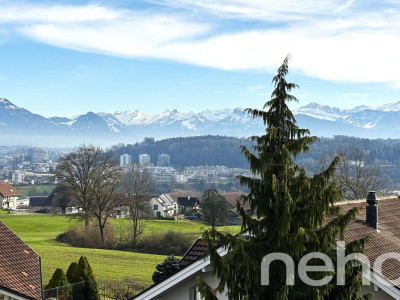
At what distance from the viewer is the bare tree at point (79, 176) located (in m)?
48.5

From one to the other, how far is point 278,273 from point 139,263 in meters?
30.7

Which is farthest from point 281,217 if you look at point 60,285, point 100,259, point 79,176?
point 79,176

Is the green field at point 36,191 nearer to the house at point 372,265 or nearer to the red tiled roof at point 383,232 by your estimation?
the red tiled roof at point 383,232

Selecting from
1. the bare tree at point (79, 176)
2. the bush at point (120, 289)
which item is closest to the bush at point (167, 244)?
the bare tree at point (79, 176)

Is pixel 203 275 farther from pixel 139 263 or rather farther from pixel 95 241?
pixel 95 241

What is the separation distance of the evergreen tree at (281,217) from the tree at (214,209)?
5184 centimetres

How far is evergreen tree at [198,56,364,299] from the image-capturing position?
7.80m

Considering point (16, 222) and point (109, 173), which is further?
point (16, 222)

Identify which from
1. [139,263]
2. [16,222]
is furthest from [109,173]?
[16,222]

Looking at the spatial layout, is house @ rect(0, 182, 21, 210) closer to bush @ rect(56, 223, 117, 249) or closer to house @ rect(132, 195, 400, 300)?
bush @ rect(56, 223, 117, 249)

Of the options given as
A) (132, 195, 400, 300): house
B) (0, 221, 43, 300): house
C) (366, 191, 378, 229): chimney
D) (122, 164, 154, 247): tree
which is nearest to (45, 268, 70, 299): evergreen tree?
(0, 221, 43, 300): house

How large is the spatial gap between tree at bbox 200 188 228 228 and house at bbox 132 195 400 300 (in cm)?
4629

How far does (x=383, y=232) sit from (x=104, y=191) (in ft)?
129

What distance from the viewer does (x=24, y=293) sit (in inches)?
619
